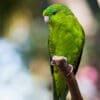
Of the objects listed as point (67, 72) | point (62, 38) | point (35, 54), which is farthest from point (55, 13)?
point (67, 72)

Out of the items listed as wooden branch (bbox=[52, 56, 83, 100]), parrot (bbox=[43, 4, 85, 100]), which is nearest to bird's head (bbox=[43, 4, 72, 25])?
parrot (bbox=[43, 4, 85, 100])

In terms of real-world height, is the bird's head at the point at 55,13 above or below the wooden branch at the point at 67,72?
above

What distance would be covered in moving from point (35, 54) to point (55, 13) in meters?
0.23

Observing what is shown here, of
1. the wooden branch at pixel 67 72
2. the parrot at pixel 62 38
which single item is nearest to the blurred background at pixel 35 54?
the parrot at pixel 62 38

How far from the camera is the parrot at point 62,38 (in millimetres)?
1363

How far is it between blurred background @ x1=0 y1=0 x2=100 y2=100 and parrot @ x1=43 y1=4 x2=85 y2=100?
0.26ft

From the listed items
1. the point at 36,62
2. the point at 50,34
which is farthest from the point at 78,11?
the point at 36,62

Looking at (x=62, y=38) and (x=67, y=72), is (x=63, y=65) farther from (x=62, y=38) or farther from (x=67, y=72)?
(x=62, y=38)

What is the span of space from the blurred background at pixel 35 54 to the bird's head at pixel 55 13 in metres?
0.09

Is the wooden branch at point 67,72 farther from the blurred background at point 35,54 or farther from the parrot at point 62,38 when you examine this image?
the blurred background at point 35,54

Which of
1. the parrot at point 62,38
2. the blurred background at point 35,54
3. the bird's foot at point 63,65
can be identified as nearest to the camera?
the bird's foot at point 63,65

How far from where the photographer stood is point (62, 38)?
4.46 feet

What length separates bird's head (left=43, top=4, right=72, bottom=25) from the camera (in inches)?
54.6

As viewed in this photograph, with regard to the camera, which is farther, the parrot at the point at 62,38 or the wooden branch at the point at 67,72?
the parrot at the point at 62,38
